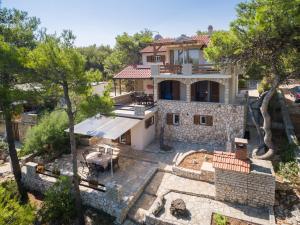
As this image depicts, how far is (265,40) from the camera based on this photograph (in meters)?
17.0

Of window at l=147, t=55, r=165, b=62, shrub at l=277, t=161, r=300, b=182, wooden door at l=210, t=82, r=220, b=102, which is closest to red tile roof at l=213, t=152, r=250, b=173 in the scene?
shrub at l=277, t=161, r=300, b=182

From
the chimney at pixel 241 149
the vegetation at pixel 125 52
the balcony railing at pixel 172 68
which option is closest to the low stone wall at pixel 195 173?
the chimney at pixel 241 149

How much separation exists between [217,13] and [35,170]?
74.7 ft

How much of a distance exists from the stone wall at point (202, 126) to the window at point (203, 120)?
1.16ft

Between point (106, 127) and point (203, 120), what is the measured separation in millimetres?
11477

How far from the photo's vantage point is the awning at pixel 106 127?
62.4ft

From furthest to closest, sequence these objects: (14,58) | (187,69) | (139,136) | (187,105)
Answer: (187,105)
(187,69)
(139,136)
(14,58)

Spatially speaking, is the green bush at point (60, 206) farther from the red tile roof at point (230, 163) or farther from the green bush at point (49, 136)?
the red tile roof at point (230, 163)

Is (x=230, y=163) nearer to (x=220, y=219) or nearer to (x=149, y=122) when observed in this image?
(x=220, y=219)

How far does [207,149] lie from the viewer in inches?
930

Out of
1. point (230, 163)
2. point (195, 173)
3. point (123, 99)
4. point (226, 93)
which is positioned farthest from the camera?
point (123, 99)

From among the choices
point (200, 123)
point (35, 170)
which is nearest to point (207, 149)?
point (200, 123)

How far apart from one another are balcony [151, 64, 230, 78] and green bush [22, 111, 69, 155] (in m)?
12.1

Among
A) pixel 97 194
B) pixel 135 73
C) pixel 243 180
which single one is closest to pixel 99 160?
pixel 97 194
